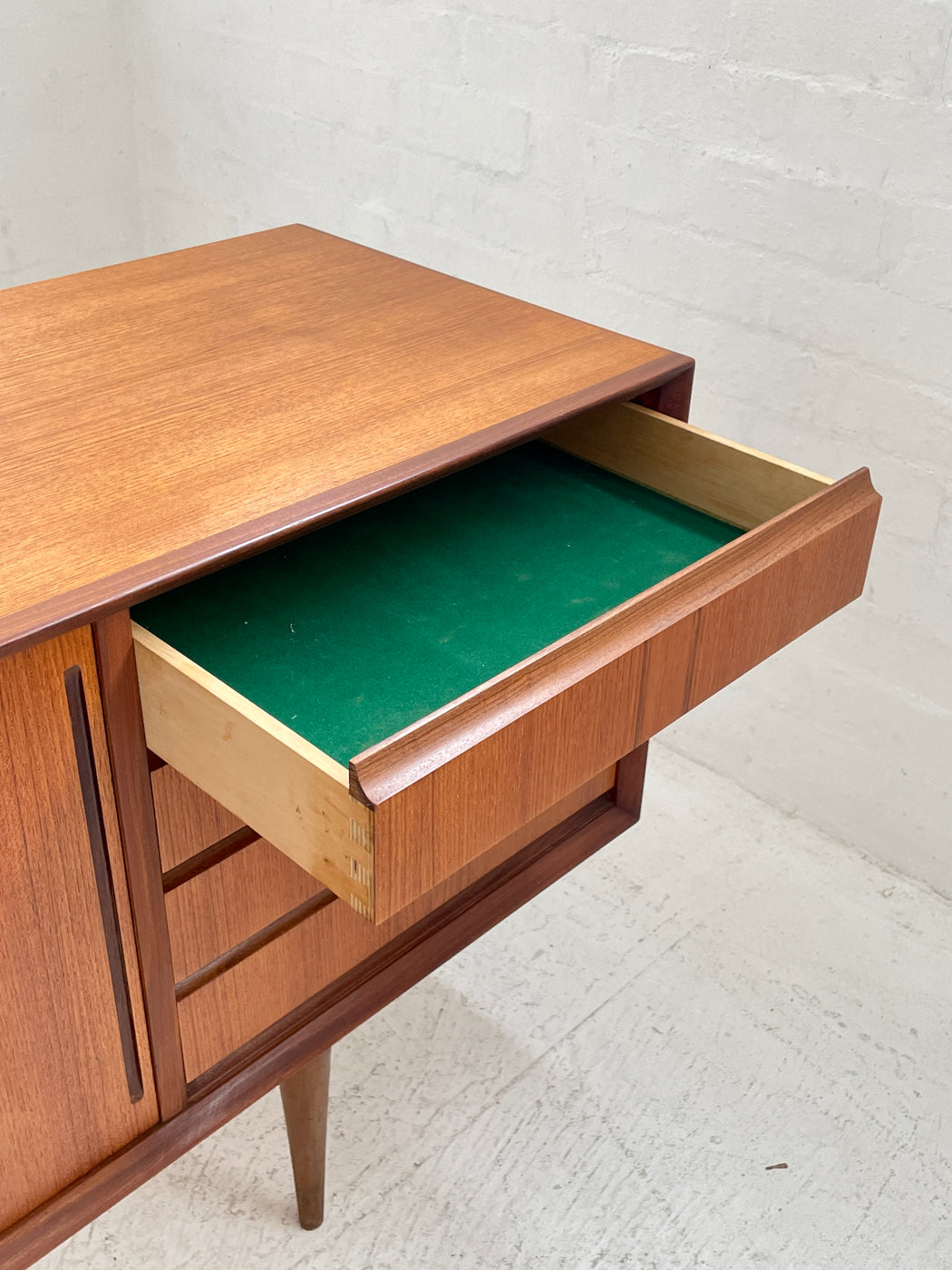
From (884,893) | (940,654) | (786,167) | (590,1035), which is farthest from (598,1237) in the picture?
(786,167)

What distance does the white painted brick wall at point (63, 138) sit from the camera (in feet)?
5.98

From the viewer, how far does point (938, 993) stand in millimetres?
1376

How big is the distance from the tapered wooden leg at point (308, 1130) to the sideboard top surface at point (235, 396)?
1.60 ft

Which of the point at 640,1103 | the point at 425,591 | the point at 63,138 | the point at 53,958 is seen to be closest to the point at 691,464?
the point at 425,591

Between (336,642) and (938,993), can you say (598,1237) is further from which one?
(336,642)

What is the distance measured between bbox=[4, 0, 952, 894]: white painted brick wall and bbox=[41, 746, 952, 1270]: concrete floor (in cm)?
19

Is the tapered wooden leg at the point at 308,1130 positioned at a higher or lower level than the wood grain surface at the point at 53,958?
lower

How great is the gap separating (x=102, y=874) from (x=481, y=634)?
26 cm

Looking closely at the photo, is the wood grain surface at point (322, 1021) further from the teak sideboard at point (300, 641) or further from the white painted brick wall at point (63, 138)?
the white painted brick wall at point (63, 138)

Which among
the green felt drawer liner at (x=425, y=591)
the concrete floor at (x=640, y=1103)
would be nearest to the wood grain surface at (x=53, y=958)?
the green felt drawer liner at (x=425, y=591)

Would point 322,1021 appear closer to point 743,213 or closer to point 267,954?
point 267,954

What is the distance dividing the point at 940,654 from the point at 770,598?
2.23ft

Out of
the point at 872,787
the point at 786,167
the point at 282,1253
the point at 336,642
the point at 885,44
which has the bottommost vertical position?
the point at 282,1253

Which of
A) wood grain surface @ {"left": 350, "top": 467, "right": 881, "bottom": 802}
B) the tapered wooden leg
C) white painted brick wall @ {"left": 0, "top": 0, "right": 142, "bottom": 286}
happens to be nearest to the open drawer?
wood grain surface @ {"left": 350, "top": 467, "right": 881, "bottom": 802}
